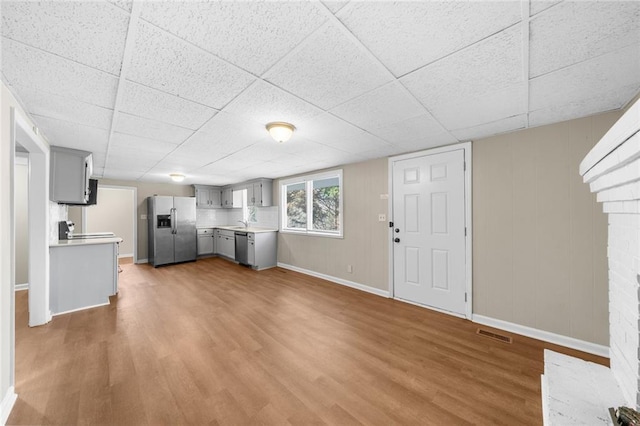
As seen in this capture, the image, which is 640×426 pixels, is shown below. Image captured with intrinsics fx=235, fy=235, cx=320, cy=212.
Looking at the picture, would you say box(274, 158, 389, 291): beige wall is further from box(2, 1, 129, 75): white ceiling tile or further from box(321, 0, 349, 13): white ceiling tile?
box(2, 1, 129, 75): white ceiling tile

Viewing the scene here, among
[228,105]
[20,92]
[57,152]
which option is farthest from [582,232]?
[57,152]

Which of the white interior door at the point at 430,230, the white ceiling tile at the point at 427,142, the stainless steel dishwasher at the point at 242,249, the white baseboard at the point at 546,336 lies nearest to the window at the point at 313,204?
the stainless steel dishwasher at the point at 242,249

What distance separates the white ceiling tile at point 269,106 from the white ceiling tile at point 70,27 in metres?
0.77

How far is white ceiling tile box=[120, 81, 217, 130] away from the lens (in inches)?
70.8

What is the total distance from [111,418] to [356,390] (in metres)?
1.66

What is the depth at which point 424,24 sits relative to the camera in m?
1.18

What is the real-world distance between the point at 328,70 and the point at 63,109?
2357 mm

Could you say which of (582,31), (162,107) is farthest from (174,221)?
(582,31)

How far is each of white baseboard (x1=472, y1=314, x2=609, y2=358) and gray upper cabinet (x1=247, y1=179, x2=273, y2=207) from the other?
4836mm

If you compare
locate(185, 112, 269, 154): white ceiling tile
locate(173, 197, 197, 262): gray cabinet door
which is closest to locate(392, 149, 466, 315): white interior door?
locate(185, 112, 269, 154): white ceiling tile

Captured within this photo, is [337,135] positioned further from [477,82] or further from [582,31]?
[582,31]

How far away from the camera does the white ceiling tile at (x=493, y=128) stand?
2.37 meters

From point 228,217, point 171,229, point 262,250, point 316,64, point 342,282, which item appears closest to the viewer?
point 316,64

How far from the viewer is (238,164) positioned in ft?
14.3
